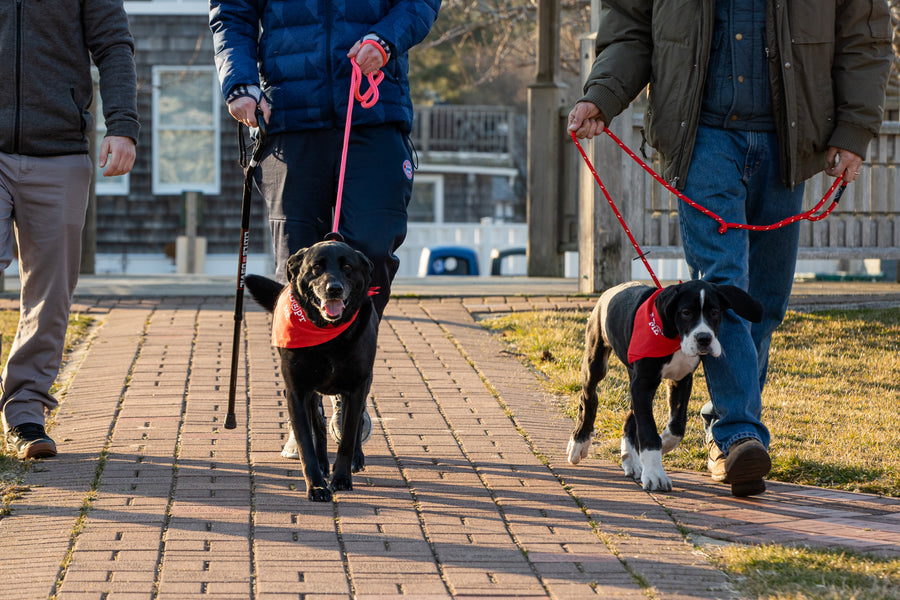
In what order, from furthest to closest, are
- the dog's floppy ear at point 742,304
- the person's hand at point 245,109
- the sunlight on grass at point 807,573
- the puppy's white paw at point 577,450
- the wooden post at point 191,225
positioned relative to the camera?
the wooden post at point 191,225
the puppy's white paw at point 577,450
the person's hand at point 245,109
the dog's floppy ear at point 742,304
the sunlight on grass at point 807,573

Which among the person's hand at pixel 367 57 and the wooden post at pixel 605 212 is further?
the wooden post at pixel 605 212

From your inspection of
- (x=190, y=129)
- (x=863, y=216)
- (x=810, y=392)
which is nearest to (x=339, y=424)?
(x=810, y=392)

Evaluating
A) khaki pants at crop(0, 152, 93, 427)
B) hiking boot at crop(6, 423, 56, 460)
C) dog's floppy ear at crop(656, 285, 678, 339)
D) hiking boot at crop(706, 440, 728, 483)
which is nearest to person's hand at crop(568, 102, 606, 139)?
dog's floppy ear at crop(656, 285, 678, 339)

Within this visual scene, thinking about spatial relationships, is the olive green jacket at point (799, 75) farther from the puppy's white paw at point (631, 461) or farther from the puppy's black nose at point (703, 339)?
the puppy's white paw at point (631, 461)

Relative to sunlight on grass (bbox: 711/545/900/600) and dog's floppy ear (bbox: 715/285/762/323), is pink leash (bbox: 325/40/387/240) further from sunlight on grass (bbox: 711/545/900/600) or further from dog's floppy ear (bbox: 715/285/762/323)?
sunlight on grass (bbox: 711/545/900/600)

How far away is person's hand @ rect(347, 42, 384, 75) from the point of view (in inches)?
171

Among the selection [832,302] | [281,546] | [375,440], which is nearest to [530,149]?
[832,302]

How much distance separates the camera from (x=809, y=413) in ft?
18.5

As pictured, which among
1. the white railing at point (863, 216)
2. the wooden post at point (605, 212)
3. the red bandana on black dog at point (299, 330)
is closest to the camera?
the red bandana on black dog at point (299, 330)

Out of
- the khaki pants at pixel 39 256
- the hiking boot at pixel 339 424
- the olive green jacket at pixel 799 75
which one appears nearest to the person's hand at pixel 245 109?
the khaki pants at pixel 39 256

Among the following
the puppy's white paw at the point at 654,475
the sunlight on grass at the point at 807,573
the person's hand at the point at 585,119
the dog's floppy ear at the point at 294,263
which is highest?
the person's hand at the point at 585,119

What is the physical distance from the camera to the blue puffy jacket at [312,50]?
14.8 feet

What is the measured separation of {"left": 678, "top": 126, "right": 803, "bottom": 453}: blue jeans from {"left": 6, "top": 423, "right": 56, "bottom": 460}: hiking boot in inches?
101

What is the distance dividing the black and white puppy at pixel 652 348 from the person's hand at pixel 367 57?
4.17 ft
